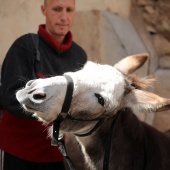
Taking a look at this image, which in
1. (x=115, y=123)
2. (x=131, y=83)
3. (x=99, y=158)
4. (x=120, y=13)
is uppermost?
(x=131, y=83)

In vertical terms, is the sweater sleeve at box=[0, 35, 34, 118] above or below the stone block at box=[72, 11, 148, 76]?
above

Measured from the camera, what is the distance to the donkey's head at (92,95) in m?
2.67

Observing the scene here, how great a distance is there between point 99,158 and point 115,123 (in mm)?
222

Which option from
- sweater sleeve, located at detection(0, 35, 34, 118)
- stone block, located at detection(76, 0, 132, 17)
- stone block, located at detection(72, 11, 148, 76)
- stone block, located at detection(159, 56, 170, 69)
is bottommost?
stone block, located at detection(159, 56, 170, 69)

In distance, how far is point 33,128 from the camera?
133 inches

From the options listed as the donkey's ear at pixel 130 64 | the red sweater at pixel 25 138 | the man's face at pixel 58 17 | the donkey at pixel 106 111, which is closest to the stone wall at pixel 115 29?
the man's face at pixel 58 17

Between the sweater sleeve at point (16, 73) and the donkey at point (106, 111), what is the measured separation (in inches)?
16.7

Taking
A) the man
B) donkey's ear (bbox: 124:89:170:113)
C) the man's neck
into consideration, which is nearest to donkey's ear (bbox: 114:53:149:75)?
donkey's ear (bbox: 124:89:170:113)

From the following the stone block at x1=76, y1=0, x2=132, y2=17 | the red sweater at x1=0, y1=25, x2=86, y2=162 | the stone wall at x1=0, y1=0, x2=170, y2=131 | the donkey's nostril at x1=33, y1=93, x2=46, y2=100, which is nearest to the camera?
the donkey's nostril at x1=33, y1=93, x2=46, y2=100

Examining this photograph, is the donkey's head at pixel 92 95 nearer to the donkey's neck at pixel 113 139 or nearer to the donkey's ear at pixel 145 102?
the donkey's ear at pixel 145 102

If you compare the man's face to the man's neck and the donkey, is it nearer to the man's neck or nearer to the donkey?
the man's neck

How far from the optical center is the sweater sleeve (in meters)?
3.21

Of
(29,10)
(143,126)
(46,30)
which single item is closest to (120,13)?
(29,10)

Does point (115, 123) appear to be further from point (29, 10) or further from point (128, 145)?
point (29, 10)
